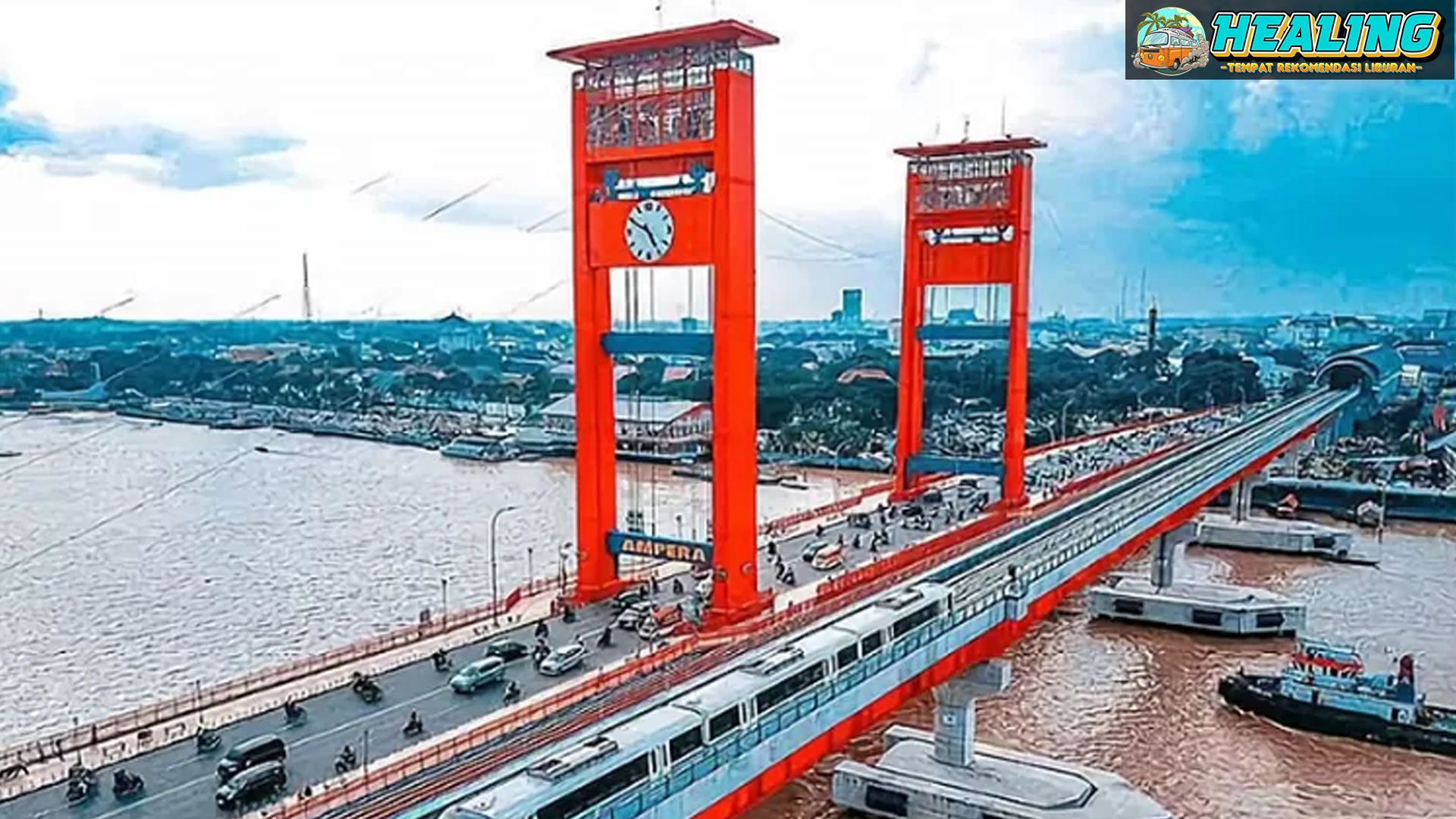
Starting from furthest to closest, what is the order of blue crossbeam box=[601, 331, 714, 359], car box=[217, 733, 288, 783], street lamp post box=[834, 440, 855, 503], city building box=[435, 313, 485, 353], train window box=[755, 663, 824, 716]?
city building box=[435, 313, 485, 353] → street lamp post box=[834, 440, 855, 503] → blue crossbeam box=[601, 331, 714, 359] → train window box=[755, 663, 824, 716] → car box=[217, 733, 288, 783]

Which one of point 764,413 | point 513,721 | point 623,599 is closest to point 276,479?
point 764,413

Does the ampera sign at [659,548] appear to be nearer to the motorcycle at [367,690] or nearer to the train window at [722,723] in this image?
the motorcycle at [367,690]

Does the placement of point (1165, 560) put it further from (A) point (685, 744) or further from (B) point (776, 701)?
(A) point (685, 744)

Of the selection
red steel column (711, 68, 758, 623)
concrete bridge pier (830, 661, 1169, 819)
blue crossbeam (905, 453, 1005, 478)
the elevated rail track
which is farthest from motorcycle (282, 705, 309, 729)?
blue crossbeam (905, 453, 1005, 478)

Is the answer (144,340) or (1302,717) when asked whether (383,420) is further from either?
(1302,717)

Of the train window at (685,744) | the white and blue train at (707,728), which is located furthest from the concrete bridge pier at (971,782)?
the train window at (685,744)

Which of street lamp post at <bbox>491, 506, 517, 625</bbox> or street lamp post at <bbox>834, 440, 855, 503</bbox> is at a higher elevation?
street lamp post at <bbox>491, 506, 517, 625</bbox>

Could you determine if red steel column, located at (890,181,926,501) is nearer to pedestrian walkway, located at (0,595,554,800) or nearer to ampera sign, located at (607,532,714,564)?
ampera sign, located at (607,532,714,564)
